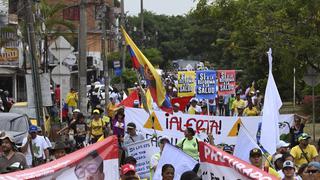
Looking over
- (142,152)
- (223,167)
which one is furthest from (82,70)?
(223,167)

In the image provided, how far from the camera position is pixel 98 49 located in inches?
3250

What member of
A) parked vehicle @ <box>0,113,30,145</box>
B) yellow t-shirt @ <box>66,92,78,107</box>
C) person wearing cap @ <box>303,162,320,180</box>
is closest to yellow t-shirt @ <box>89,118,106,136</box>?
parked vehicle @ <box>0,113,30,145</box>

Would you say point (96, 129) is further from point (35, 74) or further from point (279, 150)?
point (279, 150)

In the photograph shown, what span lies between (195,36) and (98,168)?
95.6m

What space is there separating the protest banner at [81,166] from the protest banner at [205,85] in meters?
18.2

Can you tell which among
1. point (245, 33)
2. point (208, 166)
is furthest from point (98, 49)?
point (208, 166)

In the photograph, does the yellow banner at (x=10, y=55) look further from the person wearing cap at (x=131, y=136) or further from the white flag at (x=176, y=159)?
the white flag at (x=176, y=159)

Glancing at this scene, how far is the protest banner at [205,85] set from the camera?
2647 centimetres

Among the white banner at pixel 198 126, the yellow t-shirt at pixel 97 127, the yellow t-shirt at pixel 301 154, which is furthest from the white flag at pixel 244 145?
the yellow t-shirt at pixel 97 127

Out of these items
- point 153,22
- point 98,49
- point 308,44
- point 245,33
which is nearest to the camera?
point 308,44

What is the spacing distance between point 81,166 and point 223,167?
58.6 inches

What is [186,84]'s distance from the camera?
31.4 m

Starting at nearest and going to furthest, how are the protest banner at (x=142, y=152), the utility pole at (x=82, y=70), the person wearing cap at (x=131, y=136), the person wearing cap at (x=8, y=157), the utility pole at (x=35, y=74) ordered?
the person wearing cap at (x=8, y=157)
the protest banner at (x=142, y=152)
the person wearing cap at (x=131, y=136)
the utility pole at (x=35, y=74)
the utility pole at (x=82, y=70)

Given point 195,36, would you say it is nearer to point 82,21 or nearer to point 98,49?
point 98,49
